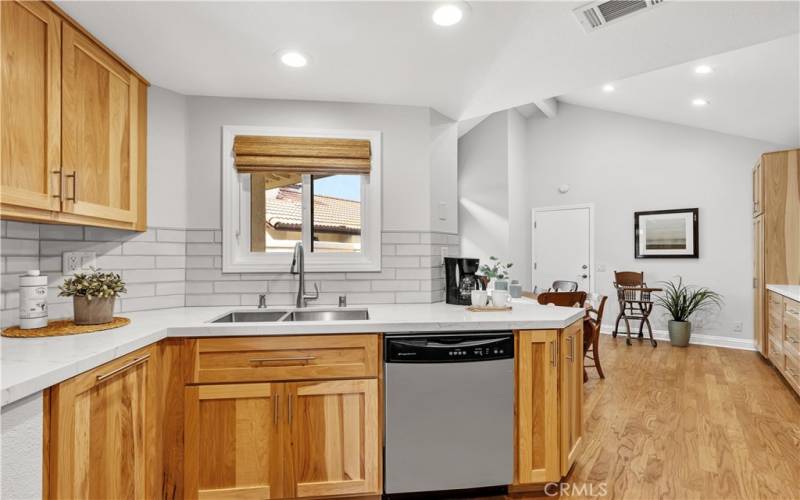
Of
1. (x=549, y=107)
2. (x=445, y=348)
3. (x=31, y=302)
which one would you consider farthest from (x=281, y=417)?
(x=549, y=107)

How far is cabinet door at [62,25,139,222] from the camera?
5.42 feet

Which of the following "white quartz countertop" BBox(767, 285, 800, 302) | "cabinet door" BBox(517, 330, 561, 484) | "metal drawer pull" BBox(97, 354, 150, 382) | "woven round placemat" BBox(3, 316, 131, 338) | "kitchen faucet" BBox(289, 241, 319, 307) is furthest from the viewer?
"white quartz countertop" BBox(767, 285, 800, 302)

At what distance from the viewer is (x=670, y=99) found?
456cm

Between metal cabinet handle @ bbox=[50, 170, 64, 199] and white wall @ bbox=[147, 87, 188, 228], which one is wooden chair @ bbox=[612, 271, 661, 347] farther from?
metal cabinet handle @ bbox=[50, 170, 64, 199]

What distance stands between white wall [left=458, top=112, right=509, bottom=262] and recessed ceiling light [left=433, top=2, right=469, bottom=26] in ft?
14.8

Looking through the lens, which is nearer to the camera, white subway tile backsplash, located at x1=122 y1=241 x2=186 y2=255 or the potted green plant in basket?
white subway tile backsplash, located at x1=122 y1=241 x2=186 y2=255

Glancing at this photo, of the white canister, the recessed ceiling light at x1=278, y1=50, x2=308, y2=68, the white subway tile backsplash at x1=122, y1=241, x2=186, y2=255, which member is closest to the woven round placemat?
the white canister

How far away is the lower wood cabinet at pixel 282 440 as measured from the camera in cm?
175

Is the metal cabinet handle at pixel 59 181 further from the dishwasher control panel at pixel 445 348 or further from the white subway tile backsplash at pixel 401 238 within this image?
the white subway tile backsplash at pixel 401 238

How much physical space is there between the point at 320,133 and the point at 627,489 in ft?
8.42

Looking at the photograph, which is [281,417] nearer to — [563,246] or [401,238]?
[401,238]

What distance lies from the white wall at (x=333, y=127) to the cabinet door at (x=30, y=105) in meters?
0.86

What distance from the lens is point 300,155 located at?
8.07 feet

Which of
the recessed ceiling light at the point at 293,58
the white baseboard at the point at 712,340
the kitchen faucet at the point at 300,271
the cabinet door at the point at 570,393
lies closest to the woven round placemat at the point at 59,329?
A: the kitchen faucet at the point at 300,271
